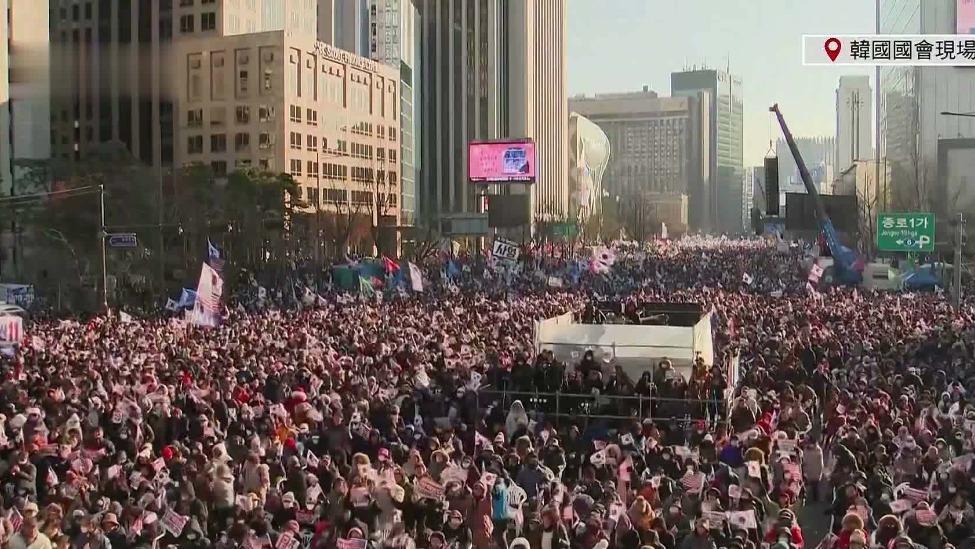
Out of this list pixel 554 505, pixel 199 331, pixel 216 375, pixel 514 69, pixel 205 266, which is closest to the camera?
pixel 554 505

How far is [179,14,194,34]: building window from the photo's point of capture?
202 ft

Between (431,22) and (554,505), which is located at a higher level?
(431,22)

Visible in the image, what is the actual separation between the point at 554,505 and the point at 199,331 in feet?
53.4

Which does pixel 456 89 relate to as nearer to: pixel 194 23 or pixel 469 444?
pixel 194 23

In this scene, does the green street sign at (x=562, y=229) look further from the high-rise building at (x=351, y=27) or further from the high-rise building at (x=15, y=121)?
the high-rise building at (x=15, y=121)

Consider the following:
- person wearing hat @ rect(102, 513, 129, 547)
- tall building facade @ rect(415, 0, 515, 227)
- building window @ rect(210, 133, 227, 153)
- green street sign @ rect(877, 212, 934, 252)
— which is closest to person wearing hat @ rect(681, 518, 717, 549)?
person wearing hat @ rect(102, 513, 129, 547)

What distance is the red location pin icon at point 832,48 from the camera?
16544 mm

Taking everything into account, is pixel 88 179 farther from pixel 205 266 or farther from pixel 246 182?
pixel 205 266

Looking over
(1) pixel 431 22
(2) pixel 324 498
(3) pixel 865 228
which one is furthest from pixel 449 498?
(1) pixel 431 22

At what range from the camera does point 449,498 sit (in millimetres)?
9234

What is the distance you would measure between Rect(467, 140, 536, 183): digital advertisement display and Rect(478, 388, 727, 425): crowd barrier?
5271cm

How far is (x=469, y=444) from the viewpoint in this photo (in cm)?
1365

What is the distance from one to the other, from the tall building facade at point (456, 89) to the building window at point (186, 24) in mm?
50548

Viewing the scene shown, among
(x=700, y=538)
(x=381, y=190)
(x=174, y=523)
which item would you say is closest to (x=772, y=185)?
(x=700, y=538)
